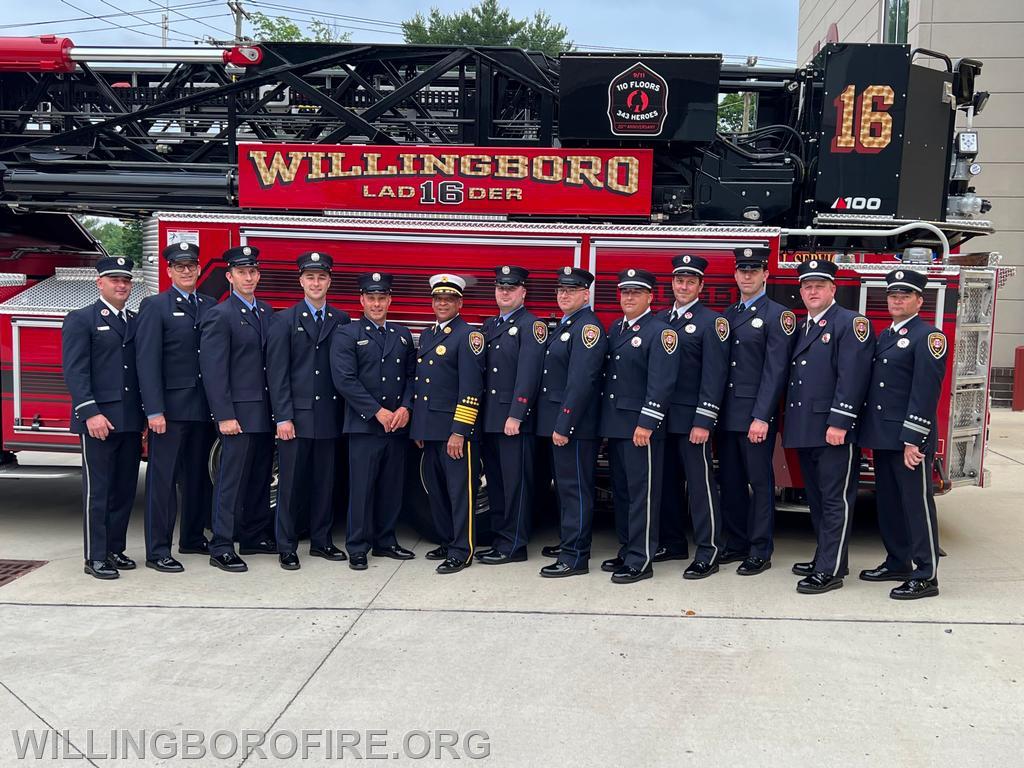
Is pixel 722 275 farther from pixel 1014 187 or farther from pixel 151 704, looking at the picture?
pixel 1014 187

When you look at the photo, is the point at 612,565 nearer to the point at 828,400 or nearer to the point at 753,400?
the point at 753,400

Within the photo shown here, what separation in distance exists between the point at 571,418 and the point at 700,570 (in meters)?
1.12

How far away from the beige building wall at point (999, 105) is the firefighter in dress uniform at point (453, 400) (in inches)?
451

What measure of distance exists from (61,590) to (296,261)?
2.31 m

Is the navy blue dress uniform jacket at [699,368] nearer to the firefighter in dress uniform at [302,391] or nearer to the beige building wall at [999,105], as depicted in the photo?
the firefighter in dress uniform at [302,391]

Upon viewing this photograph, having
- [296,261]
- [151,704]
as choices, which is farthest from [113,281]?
[151,704]

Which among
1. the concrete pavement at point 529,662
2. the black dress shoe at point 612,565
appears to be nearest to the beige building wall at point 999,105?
the concrete pavement at point 529,662

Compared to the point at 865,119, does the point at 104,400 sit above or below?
below

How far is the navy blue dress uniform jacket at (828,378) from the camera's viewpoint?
15.9ft

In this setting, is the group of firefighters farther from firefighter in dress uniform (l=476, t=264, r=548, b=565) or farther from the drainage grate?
the drainage grate

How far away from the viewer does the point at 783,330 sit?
508cm

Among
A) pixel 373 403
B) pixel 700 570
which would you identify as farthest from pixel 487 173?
pixel 700 570

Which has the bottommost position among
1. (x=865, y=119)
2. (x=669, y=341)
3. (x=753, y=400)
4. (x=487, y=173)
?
(x=753, y=400)

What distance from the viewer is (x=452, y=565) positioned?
208 inches
